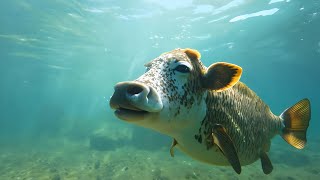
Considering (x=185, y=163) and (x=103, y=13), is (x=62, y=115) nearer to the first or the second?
(x=103, y=13)

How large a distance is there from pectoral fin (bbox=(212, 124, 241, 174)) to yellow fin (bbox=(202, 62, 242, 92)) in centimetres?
47

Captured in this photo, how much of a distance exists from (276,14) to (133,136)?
60.2 feet

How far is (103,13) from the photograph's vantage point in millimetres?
26328

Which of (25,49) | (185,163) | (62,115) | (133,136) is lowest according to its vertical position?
(62,115)

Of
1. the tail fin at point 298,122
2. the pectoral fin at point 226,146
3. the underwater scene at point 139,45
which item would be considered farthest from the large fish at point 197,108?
the underwater scene at point 139,45

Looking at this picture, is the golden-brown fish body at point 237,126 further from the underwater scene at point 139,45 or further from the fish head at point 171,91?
the underwater scene at point 139,45

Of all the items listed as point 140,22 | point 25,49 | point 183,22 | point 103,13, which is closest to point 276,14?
point 183,22

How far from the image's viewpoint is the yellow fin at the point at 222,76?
2.87 metres

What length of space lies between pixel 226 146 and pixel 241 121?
26.7 inches

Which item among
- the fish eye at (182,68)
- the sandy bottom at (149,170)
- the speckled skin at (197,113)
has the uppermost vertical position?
the fish eye at (182,68)

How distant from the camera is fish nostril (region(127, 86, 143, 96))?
7.27 feet

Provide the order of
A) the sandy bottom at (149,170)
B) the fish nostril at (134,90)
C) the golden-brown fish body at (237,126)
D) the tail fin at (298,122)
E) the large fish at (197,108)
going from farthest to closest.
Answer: the sandy bottom at (149,170) < the tail fin at (298,122) < the golden-brown fish body at (237,126) < the large fish at (197,108) < the fish nostril at (134,90)

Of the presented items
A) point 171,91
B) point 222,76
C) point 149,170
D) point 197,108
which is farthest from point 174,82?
point 149,170

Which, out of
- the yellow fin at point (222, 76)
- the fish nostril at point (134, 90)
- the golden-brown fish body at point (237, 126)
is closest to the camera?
the fish nostril at point (134, 90)
